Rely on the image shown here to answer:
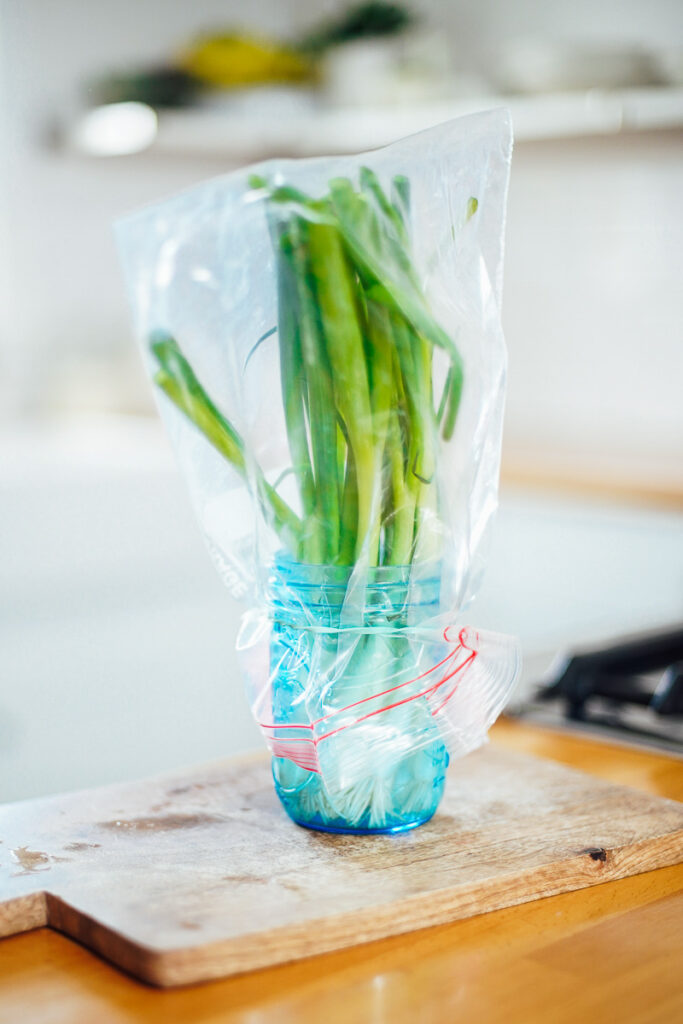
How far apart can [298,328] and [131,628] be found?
163 centimetres

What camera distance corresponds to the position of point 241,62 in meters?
2.22

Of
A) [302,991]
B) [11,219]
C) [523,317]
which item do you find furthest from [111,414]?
[302,991]

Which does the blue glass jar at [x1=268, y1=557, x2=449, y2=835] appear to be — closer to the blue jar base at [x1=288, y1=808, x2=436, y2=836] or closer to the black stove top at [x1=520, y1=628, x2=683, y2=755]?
the blue jar base at [x1=288, y1=808, x2=436, y2=836]

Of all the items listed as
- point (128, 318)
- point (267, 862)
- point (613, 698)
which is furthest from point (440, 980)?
point (128, 318)

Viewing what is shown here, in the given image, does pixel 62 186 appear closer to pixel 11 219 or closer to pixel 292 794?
pixel 11 219

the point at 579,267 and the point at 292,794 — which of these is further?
the point at 579,267

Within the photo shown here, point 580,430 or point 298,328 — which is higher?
point 298,328

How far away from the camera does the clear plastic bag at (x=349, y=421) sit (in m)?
0.52

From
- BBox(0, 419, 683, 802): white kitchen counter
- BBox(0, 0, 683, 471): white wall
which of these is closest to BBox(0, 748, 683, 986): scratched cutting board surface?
BBox(0, 419, 683, 802): white kitchen counter

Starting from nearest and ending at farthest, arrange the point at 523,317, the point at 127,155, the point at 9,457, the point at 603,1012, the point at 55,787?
1. the point at 603,1012
2. the point at 55,787
3. the point at 9,457
4. the point at 523,317
5. the point at 127,155

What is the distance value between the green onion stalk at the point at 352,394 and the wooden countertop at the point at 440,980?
0.36 ft

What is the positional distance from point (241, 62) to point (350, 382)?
1.92 meters

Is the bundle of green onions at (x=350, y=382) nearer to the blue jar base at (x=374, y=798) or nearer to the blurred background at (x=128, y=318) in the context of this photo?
the blue jar base at (x=374, y=798)

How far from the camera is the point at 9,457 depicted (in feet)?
6.76
